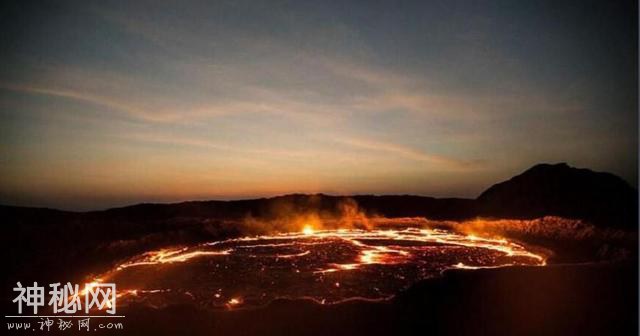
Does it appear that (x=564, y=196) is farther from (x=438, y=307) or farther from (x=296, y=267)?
(x=438, y=307)

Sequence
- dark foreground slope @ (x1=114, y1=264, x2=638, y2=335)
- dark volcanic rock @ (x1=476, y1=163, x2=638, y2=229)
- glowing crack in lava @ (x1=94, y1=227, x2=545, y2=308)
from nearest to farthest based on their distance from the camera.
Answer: dark foreground slope @ (x1=114, y1=264, x2=638, y2=335)
glowing crack in lava @ (x1=94, y1=227, x2=545, y2=308)
dark volcanic rock @ (x1=476, y1=163, x2=638, y2=229)

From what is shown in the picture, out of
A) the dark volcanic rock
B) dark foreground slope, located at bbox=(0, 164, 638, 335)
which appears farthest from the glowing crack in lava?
the dark volcanic rock

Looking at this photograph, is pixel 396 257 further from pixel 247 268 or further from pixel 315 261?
pixel 247 268

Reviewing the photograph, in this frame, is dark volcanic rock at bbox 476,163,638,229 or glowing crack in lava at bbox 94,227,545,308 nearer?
glowing crack in lava at bbox 94,227,545,308

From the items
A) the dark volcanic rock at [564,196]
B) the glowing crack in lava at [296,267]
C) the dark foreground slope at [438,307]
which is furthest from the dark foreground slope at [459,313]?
the dark volcanic rock at [564,196]

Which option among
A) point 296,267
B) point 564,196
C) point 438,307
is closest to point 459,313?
point 438,307

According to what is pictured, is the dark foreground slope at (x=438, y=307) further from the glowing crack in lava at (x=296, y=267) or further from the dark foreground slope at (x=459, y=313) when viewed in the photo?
the glowing crack in lava at (x=296, y=267)

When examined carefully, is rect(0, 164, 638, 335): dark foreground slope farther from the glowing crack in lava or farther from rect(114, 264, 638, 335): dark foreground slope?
the glowing crack in lava
